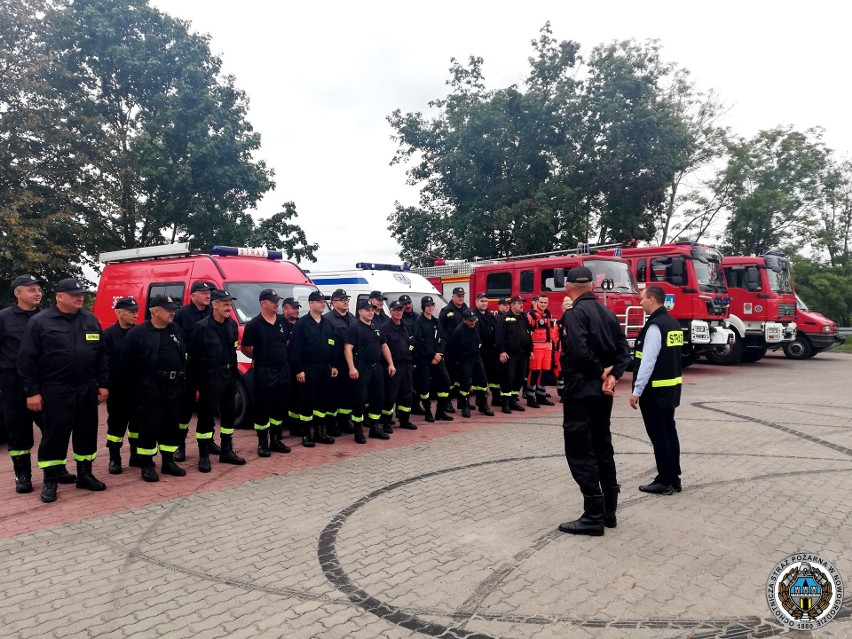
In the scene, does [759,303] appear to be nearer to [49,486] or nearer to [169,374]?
[169,374]

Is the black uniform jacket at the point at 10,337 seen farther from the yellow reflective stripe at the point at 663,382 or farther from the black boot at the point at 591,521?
the yellow reflective stripe at the point at 663,382

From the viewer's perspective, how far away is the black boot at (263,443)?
652cm

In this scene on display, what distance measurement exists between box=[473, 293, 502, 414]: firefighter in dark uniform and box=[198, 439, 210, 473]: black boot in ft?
15.8

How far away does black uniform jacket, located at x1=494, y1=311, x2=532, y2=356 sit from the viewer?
30.3 feet

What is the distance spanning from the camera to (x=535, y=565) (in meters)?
3.66

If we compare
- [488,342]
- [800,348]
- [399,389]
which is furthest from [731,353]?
[399,389]

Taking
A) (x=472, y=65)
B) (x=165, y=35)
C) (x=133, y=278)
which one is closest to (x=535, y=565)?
(x=133, y=278)

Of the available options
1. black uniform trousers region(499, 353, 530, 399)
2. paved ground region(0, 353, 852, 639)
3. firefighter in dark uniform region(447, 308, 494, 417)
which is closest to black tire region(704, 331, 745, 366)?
black uniform trousers region(499, 353, 530, 399)

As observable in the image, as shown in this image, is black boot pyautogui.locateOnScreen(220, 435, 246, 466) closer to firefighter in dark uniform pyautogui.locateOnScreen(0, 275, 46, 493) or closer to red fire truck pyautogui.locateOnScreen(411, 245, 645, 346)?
firefighter in dark uniform pyautogui.locateOnScreen(0, 275, 46, 493)

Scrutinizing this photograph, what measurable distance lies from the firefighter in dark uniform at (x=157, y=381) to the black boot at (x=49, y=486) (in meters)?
0.74

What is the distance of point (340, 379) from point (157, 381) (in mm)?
2356

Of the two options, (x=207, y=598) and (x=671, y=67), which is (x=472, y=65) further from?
(x=207, y=598)

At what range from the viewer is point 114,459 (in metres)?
5.95

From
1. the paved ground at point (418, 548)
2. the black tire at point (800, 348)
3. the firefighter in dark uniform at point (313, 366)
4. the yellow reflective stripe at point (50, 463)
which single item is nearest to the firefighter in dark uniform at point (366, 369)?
the firefighter in dark uniform at point (313, 366)
